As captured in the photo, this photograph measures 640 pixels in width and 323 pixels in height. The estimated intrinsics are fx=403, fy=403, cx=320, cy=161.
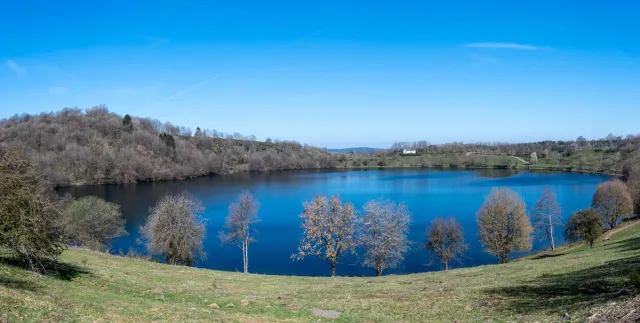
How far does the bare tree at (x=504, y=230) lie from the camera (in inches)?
2238

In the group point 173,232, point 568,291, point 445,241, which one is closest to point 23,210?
point 568,291

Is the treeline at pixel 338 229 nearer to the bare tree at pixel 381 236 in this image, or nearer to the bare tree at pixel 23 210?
the bare tree at pixel 381 236

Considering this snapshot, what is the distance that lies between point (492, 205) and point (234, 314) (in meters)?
52.8

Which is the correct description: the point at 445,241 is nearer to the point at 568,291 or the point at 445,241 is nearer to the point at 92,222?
the point at 568,291

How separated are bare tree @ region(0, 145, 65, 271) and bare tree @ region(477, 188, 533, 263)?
53783 millimetres

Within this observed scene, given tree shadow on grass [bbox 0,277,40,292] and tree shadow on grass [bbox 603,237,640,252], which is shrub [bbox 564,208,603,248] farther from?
tree shadow on grass [bbox 0,277,40,292]

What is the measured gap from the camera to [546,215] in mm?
69188

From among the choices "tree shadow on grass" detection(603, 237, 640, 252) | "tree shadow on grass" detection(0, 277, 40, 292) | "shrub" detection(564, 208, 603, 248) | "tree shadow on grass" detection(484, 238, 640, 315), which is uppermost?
"tree shadow on grass" detection(0, 277, 40, 292)

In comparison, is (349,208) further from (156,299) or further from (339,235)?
(156,299)

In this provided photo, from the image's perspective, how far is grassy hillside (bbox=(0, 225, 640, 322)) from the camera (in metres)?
13.8

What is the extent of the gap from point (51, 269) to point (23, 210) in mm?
6380

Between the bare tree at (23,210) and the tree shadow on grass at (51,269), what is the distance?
4.52ft

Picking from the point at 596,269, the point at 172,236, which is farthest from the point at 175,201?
the point at 596,269

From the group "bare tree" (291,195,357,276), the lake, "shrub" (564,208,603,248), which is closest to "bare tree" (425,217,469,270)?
the lake
